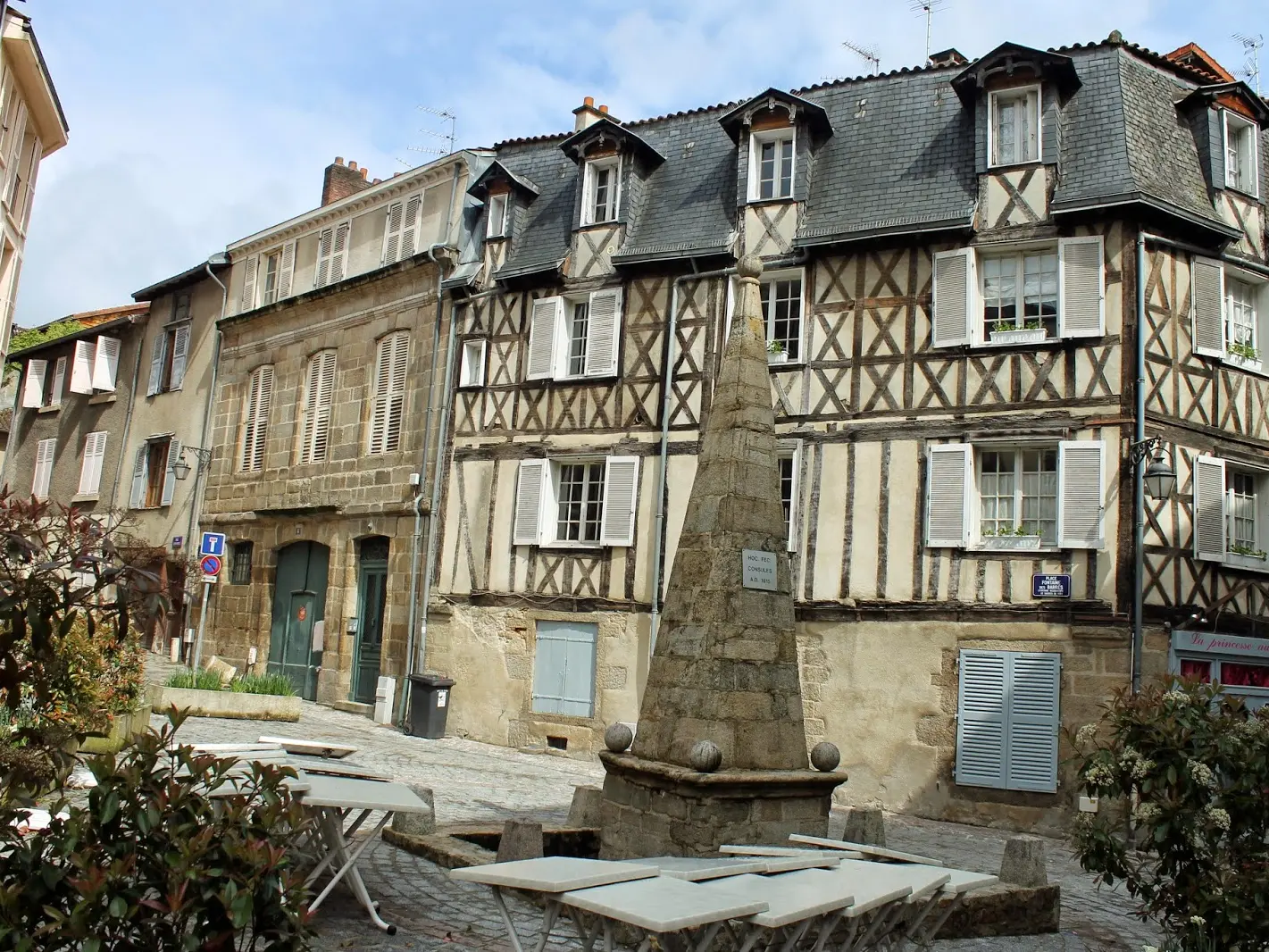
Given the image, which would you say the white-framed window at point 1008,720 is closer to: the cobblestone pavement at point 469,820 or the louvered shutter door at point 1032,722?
the louvered shutter door at point 1032,722

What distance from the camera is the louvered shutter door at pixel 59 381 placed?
25172 mm

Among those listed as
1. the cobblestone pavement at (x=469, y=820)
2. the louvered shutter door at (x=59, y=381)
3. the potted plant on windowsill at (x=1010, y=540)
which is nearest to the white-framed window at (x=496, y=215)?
the cobblestone pavement at (x=469, y=820)

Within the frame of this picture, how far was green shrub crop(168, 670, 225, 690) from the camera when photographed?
13641 millimetres

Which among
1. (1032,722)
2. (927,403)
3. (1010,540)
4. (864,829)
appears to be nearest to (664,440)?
(927,403)

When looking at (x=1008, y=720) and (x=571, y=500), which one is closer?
(x=1008, y=720)

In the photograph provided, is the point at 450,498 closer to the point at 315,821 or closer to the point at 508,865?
the point at 315,821

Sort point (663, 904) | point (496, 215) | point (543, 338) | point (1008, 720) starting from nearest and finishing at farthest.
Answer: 1. point (663, 904)
2. point (1008, 720)
3. point (543, 338)
4. point (496, 215)

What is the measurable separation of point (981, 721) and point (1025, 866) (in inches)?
212

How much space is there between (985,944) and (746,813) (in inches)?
53.8

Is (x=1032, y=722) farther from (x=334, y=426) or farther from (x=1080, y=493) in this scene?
(x=334, y=426)

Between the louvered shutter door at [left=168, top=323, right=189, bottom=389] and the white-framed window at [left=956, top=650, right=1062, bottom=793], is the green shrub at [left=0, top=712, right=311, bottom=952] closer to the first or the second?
the white-framed window at [left=956, top=650, right=1062, bottom=793]

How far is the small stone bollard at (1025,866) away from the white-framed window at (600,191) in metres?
10.5

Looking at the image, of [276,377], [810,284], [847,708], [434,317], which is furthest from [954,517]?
[276,377]

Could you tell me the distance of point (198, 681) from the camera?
45.5 ft
